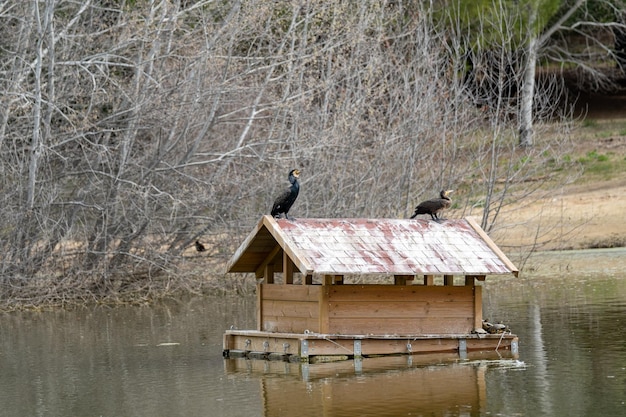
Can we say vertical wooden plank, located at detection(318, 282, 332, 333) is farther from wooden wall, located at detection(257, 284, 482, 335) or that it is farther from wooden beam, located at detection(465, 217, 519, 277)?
wooden beam, located at detection(465, 217, 519, 277)

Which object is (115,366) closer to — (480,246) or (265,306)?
(265,306)

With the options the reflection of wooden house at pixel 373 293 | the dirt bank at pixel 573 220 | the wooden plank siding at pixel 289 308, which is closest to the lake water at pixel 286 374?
the reflection of wooden house at pixel 373 293

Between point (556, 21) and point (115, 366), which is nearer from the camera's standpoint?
point (115, 366)

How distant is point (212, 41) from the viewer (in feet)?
87.9

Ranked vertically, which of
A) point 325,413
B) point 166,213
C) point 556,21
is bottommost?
point 325,413

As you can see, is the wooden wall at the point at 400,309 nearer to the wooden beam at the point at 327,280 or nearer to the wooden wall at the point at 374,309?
the wooden wall at the point at 374,309

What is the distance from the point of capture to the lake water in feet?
46.7

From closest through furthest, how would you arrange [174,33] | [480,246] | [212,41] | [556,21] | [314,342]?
[314,342], [480,246], [212,41], [174,33], [556,21]

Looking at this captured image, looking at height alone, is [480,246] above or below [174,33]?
below

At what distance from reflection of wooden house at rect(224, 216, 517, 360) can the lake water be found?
36 cm

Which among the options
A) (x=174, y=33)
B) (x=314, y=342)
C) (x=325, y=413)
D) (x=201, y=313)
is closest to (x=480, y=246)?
(x=314, y=342)

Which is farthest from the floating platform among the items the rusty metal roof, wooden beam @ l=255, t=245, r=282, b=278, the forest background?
the forest background

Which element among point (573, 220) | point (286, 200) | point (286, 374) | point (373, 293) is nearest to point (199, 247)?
point (286, 200)

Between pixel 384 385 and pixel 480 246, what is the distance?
372 cm
